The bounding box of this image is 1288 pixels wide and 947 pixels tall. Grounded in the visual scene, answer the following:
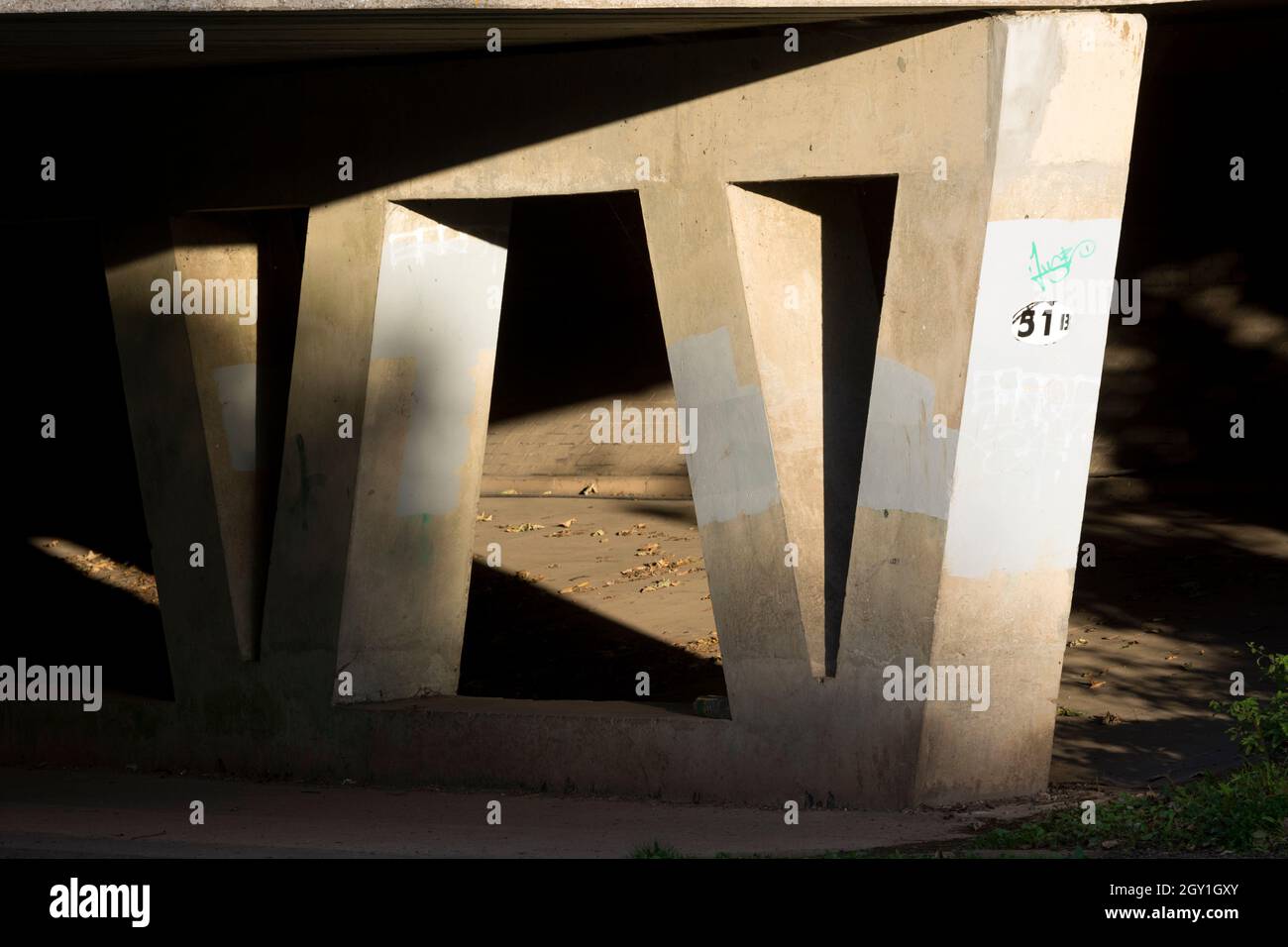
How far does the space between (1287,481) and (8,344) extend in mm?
15646

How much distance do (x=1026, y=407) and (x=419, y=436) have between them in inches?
139

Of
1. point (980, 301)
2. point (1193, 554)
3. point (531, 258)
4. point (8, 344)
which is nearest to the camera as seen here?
point (980, 301)

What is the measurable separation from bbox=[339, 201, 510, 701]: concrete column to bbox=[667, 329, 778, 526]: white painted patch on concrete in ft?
4.76

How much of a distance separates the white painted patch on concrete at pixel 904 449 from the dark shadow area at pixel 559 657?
3579 millimetres

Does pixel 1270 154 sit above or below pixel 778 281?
above

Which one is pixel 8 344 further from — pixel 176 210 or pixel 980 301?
pixel 980 301

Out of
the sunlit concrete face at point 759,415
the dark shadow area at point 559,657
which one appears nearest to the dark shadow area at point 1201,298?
→ the dark shadow area at point 559,657

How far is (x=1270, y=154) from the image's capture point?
14.5 meters

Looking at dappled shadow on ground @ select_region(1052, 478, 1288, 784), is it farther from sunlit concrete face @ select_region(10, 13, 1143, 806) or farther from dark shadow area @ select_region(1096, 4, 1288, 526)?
sunlit concrete face @ select_region(10, 13, 1143, 806)

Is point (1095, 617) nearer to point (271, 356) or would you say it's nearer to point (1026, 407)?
point (1026, 407)

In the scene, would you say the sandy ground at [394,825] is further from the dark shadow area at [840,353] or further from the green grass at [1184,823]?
the dark shadow area at [840,353]

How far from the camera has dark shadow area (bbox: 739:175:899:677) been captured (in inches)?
297

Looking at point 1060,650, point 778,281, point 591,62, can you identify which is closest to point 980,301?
point 778,281

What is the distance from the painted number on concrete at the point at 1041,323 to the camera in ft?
22.2
